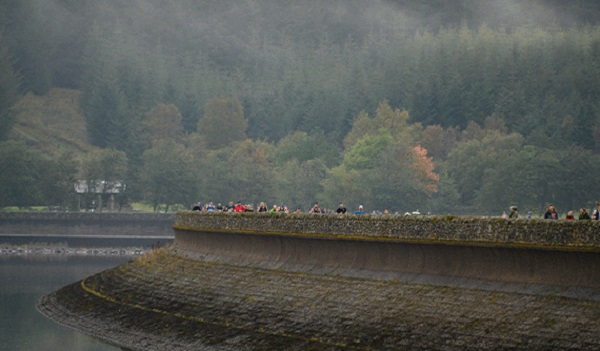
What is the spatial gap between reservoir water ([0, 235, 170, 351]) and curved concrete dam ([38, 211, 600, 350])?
6.26 feet

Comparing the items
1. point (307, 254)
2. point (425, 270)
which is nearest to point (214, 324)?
point (307, 254)

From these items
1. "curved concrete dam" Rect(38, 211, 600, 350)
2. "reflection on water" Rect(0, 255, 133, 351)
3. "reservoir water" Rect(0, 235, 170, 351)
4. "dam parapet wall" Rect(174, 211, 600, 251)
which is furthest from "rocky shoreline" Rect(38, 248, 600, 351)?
"dam parapet wall" Rect(174, 211, 600, 251)

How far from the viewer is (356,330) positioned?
51875mm

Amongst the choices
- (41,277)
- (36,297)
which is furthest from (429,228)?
(41,277)

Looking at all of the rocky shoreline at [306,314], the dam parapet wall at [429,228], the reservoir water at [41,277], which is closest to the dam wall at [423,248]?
the dam parapet wall at [429,228]

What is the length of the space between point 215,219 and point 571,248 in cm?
3838

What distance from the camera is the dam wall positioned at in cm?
4634

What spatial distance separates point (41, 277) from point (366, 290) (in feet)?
244

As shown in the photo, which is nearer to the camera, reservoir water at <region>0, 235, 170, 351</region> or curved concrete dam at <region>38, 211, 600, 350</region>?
curved concrete dam at <region>38, 211, 600, 350</region>

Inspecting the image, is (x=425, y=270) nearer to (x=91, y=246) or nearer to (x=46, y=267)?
(x=46, y=267)

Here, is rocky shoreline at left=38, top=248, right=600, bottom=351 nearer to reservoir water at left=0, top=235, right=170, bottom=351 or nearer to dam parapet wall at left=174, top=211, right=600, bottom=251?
reservoir water at left=0, top=235, right=170, bottom=351

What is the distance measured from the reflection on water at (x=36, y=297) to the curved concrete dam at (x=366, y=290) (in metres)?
1.56

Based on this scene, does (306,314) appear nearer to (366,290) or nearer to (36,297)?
(366,290)

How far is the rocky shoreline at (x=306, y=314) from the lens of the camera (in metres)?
45.0
